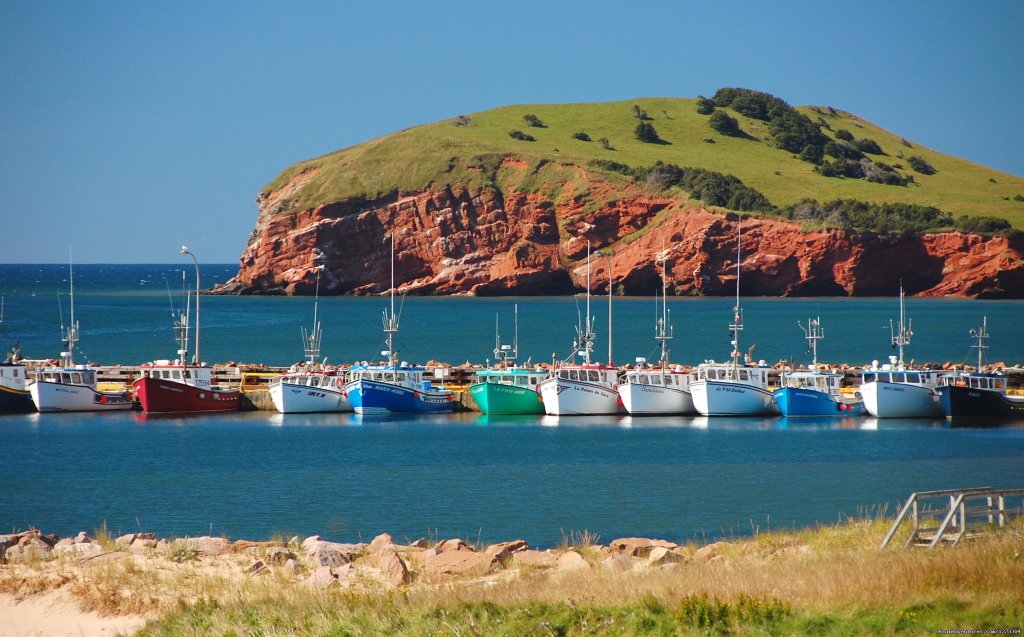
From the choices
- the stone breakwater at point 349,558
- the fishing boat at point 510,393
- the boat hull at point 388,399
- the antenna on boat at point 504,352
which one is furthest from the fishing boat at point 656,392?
the stone breakwater at point 349,558

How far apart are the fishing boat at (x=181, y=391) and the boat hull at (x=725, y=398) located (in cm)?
2287

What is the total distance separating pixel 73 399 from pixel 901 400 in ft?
128

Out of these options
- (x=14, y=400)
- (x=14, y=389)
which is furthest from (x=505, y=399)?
(x=14, y=389)

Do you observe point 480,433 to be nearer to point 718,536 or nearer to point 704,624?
point 718,536

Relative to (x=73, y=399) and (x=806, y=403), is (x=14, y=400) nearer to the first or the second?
(x=73, y=399)

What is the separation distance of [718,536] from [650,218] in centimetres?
13509

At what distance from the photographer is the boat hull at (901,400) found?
177 feet

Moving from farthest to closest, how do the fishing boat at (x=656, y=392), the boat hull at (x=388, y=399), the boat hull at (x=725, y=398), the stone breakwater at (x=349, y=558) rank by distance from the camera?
the boat hull at (x=388, y=399)
the fishing boat at (x=656, y=392)
the boat hull at (x=725, y=398)
the stone breakwater at (x=349, y=558)

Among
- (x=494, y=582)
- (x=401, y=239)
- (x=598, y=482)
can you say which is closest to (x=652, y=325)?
(x=401, y=239)

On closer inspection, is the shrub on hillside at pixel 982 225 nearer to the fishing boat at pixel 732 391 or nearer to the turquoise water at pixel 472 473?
the fishing boat at pixel 732 391

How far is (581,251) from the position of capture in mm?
161500

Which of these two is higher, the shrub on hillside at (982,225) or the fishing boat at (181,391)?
the shrub on hillside at (982,225)

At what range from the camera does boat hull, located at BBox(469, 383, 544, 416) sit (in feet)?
183

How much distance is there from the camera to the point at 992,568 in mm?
16438
